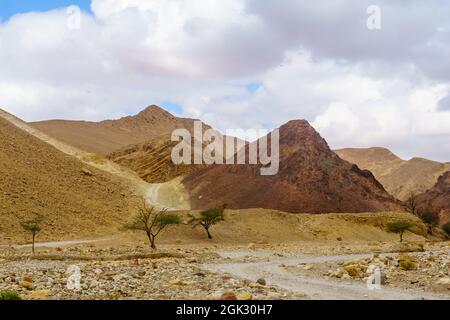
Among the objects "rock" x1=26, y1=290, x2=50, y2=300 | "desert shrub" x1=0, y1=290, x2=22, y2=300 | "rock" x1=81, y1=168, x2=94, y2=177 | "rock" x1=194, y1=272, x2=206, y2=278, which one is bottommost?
"rock" x1=194, y1=272, x2=206, y2=278

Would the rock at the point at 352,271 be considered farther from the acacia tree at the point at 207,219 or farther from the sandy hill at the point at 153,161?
the sandy hill at the point at 153,161

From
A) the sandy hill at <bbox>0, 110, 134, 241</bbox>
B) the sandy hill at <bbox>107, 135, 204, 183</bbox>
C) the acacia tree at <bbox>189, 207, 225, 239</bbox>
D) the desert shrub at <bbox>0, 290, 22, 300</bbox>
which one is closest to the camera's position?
the desert shrub at <bbox>0, 290, 22, 300</bbox>

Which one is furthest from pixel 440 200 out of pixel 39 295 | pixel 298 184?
pixel 39 295

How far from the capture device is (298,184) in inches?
2940

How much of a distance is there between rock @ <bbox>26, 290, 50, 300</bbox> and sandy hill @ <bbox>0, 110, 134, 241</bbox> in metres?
38.8

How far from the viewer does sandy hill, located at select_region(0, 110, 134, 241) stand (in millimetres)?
57469

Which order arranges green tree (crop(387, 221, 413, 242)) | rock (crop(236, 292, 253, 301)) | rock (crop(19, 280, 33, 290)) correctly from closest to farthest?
rock (crop(236, 292, 253, 301)) → rock (crop(19, 280, 33, 290)) → green tree (crop(387, 221, 413, 242))

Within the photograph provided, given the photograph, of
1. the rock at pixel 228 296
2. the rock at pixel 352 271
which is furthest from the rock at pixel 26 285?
the rock at pixel 352 271

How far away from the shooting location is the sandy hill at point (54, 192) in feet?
189

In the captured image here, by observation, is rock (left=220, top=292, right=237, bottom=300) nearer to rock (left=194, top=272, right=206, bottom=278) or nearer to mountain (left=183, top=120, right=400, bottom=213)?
rock (left=194, top=272, right=206, bottom=278)

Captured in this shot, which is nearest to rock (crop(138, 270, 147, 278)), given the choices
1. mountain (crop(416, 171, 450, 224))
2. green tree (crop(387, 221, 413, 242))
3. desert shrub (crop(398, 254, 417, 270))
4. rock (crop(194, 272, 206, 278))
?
rock (crop(194, 272, 206, 278))

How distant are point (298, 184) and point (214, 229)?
73.7 ft

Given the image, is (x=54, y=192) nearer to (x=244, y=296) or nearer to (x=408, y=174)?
A: (x=244, y=296)
